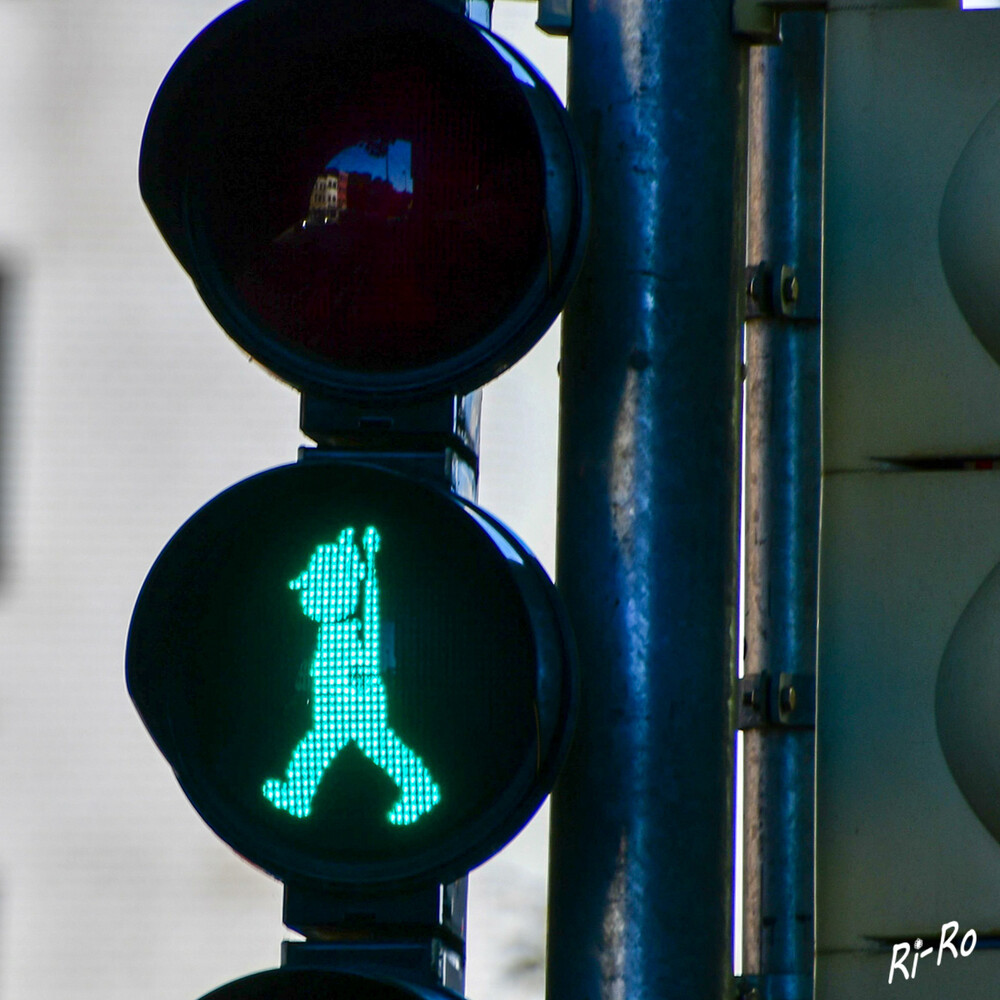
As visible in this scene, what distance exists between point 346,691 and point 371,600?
2.9 inches

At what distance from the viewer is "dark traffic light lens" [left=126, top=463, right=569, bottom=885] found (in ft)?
4.97

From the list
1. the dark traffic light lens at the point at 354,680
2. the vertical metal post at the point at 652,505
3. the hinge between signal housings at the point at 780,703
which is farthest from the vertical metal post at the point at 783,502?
the dark traffic light lens at the point at 354,680

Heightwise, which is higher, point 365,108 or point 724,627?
point 365,108

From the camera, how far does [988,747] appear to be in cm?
162

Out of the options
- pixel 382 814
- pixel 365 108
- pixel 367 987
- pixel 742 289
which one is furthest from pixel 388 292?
pixel 367 987

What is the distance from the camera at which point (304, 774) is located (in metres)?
1.57

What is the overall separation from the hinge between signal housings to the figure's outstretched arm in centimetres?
35

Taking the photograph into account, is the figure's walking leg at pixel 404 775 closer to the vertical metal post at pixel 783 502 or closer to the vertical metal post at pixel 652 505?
the vertical metal post at pixel 652 505

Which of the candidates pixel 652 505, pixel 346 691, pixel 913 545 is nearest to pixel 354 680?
pixel 346 691

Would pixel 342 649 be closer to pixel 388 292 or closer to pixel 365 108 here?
pixel 388 292

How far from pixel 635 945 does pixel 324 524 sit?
0.41 m

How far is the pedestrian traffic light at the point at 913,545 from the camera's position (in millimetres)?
1656

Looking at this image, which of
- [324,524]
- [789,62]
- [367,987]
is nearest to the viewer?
[367,987]

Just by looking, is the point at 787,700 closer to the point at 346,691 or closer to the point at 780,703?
the point at 780,703
